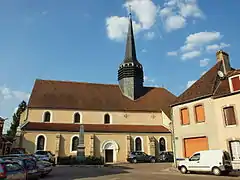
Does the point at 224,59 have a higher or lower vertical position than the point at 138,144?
higher

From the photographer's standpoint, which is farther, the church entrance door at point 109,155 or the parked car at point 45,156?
the church entrance door at point 109,155

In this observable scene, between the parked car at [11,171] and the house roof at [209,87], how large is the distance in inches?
583

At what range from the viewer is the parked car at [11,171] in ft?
32.4

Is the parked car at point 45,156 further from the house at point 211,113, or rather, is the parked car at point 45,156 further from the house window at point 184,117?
the house window at point 184,117

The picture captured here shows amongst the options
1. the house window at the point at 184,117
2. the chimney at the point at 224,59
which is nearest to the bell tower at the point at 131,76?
the house window at the point at 184,117

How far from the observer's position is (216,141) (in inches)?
734

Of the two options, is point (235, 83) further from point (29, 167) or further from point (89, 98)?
point (89, 98)

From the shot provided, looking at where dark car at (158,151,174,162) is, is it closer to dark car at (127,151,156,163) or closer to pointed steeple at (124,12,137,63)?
dark car at (127,151,156,163)

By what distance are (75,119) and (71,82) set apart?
7117mm

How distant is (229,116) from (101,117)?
19158 millimetres

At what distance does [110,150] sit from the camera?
103 ft

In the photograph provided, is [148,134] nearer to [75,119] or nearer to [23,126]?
[75,119]

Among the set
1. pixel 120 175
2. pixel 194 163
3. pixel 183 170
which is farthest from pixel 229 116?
pixel 120 175

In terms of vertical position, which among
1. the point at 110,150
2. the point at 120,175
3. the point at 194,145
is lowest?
the point at 120,175
